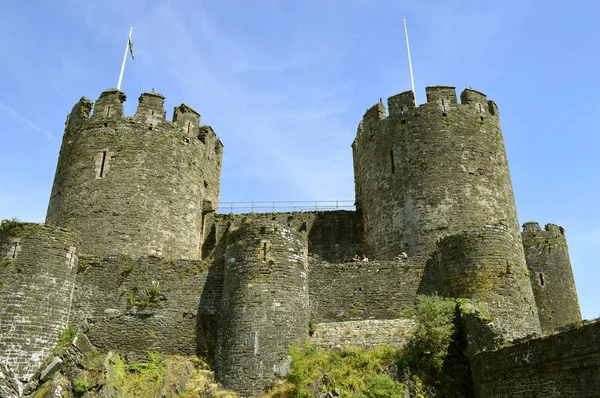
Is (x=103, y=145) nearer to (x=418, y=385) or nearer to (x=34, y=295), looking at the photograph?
(x=34, y=295)

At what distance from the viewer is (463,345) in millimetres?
16281

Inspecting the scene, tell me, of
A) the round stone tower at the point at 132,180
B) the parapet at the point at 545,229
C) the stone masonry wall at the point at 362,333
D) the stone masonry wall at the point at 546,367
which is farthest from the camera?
the parapet at the point at 545,229

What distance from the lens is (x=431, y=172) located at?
22.4m

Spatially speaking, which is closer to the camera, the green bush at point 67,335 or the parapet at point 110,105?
the green bush at point 67,335

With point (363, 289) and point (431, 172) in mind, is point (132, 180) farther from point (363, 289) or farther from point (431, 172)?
point (431, 172)

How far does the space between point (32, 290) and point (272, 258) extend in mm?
7238

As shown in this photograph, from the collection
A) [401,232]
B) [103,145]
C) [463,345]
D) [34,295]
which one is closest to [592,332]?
[463,345]

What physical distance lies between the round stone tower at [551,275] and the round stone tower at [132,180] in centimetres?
1570

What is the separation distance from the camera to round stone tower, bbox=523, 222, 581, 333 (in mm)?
26078

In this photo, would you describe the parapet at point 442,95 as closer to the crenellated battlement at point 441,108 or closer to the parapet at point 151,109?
the crenellated battlement at point 441,108

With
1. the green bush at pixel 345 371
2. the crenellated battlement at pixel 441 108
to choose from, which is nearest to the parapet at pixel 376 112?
the crenellated battlement at pixel 441 108

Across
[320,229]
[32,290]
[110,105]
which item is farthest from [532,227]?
[32,290]

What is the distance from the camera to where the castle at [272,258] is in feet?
54.1

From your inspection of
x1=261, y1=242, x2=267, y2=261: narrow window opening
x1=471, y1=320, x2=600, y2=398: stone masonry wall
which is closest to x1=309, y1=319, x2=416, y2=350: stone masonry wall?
x1=261, y1=242, x2=267, y2=261: narrow window opening
